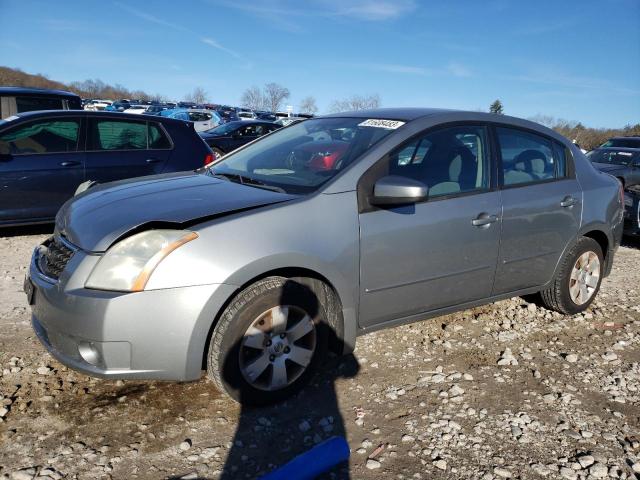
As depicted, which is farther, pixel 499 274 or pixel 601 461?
pixel 499 274

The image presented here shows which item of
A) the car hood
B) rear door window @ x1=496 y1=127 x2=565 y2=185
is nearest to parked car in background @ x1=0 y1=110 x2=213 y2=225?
the car hood

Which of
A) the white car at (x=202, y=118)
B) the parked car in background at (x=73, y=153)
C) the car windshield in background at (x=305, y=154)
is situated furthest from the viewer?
the white car at (x=202, y=118)

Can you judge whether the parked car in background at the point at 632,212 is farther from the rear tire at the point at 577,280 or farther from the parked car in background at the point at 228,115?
the parked car in background at the point at 228,115

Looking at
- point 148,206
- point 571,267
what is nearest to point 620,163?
point 571,267

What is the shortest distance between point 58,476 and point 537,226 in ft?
10.8

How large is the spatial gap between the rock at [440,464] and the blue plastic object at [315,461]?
16.5 inches

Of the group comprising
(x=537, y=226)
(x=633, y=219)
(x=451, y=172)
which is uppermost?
(x=451, y=172)

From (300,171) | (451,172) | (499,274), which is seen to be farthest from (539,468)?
(300,171)

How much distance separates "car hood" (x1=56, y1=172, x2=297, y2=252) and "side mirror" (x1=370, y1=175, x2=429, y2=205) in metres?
0.50

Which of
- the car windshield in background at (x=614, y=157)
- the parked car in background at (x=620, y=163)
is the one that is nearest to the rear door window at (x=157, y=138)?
the parked car in background at (x=620, y=163)

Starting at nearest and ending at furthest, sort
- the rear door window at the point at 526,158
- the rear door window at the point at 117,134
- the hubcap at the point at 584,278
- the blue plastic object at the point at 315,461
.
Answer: the blue plastic object at the point at 315,461 → the rear door window at the point at 526,158 → the hubcap at the point at 584,278 → the rear door window at the point at 117,134

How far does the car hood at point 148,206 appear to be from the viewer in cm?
255

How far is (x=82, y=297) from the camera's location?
7.91ft

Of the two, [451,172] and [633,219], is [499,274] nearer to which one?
[451,172]
